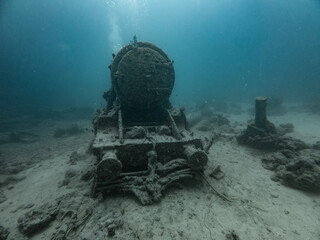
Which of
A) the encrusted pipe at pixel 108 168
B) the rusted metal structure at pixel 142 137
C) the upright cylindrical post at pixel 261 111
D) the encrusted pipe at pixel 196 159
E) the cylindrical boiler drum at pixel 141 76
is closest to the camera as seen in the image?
the encrusted pipe at pixel 108 168

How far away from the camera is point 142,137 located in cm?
493

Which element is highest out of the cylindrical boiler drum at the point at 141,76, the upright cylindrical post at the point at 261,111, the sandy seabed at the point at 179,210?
the cylindrical boiler drum at the point at 141,76

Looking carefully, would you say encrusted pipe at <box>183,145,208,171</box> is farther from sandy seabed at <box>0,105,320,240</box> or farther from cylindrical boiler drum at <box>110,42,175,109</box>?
cylindrical boiler drum at <box>110,42,175,109</box>

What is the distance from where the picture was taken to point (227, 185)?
4.44 meters

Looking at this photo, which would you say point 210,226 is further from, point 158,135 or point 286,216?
point 158,135

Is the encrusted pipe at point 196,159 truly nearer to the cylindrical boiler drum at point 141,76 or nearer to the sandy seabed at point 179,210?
the sandy seabed at point 179,210

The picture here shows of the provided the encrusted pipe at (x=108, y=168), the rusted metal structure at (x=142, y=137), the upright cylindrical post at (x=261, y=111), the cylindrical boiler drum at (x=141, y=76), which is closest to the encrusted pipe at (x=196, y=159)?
the rusted metal structure at (x=142, y=137)

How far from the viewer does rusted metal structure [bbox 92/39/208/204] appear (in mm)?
3830

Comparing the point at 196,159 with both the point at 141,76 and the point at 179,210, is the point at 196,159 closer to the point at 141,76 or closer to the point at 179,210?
the point at 179,210

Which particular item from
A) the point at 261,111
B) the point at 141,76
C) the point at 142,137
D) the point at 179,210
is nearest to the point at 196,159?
the point at 179,210

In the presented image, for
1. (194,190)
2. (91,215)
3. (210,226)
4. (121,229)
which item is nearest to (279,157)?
(194,190)

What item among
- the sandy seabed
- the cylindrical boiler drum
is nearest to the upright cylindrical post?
the sandy seabed

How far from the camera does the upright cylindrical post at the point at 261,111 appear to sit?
7.71 metres

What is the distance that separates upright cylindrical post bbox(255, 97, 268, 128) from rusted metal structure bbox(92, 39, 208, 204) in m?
4.12
